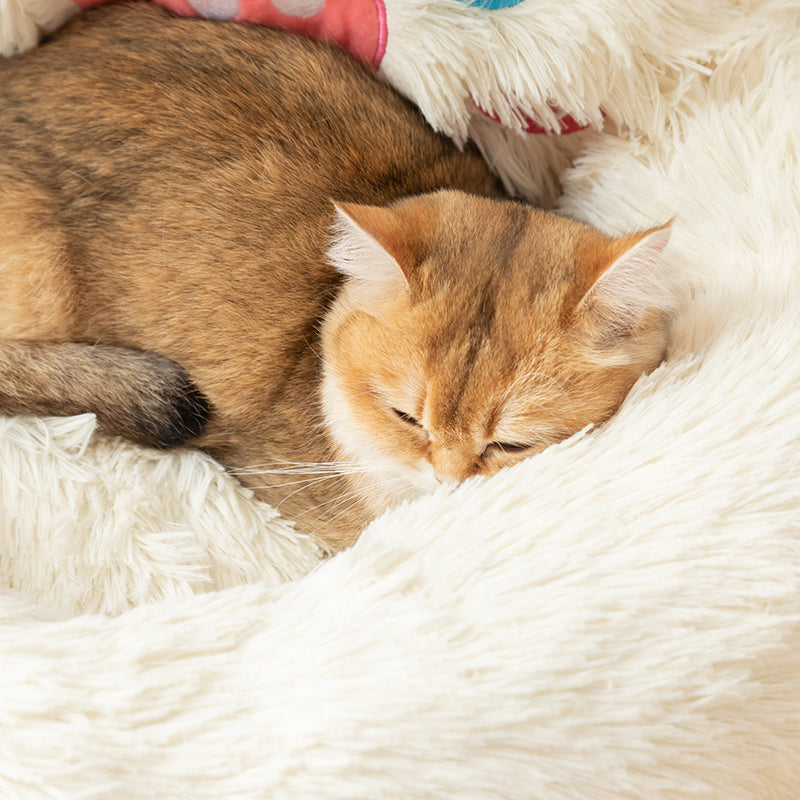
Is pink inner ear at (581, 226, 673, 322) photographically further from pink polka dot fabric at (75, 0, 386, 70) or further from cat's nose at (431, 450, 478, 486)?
pink polka dot fabric at (75, 0, 386, 70)

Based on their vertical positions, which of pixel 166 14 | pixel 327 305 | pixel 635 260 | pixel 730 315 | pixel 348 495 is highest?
pixel 166 14

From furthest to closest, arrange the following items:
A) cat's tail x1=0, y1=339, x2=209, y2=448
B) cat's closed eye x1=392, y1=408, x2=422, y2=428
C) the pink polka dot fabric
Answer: the pink polka dot fabric < cat's tail x1=0, y1=339, x2=209, y2=448 < cat's closed eye x1=392, y1=408, x2=422, y2=428

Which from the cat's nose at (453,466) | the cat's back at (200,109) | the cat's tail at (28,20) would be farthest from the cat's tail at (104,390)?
the cat's tail at (28,20)

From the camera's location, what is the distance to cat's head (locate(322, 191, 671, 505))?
1053mm

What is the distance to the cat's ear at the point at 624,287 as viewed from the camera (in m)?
0.95

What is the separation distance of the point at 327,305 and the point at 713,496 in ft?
2.24

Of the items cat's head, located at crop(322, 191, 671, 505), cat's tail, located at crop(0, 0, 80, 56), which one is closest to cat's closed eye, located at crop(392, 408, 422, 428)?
cat's head, located at crop(322, 191, 671, 505)

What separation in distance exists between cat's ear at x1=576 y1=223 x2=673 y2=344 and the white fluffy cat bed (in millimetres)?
117

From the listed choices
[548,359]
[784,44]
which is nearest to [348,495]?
[548,359]

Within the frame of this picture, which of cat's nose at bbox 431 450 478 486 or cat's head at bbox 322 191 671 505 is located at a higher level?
cat's head at bbox 322 191 671 505

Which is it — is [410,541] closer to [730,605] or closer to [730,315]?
[730,605]

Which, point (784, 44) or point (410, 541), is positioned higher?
point (784, 44)

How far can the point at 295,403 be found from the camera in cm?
133

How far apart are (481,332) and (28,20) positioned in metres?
1.07
